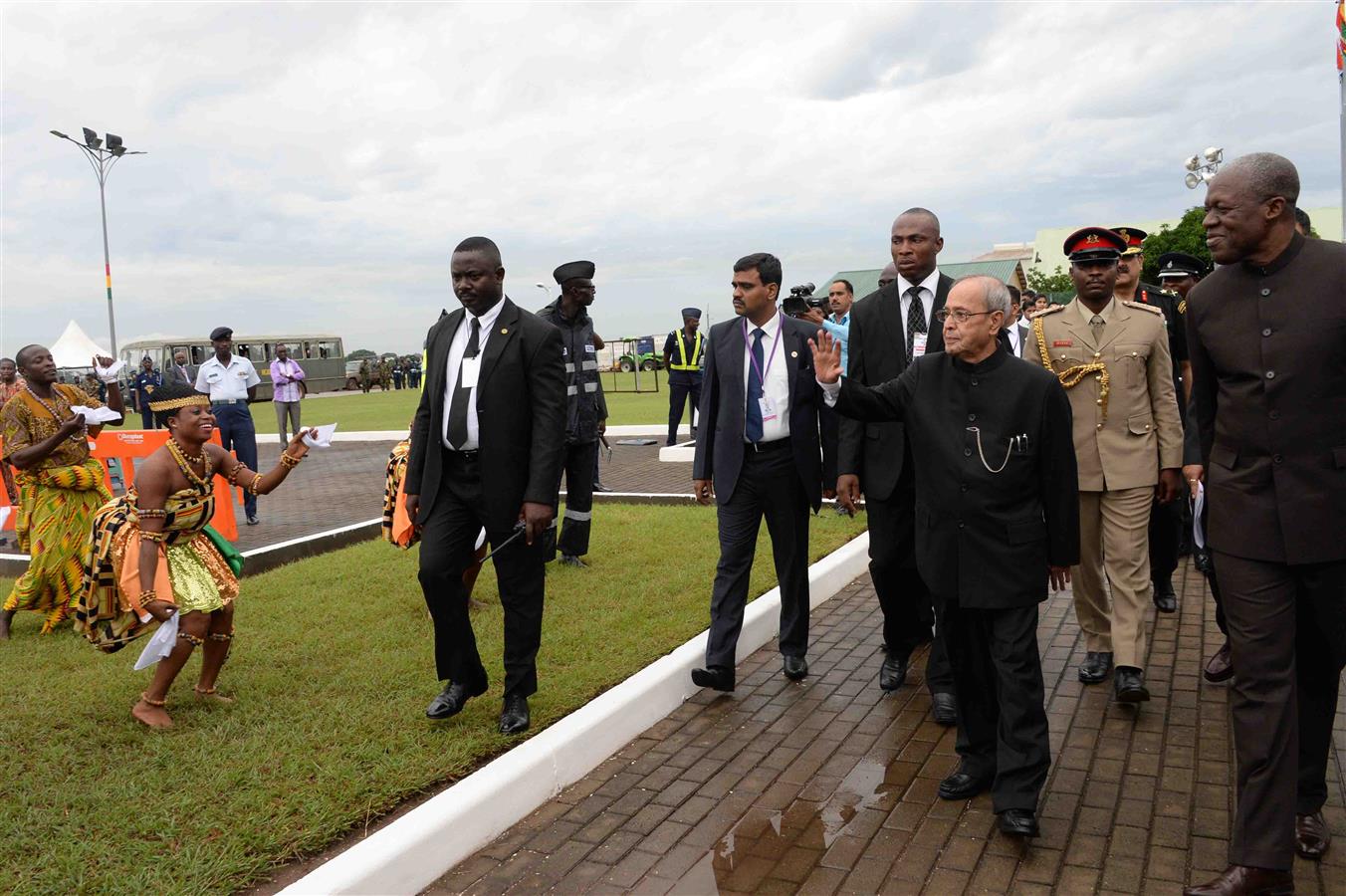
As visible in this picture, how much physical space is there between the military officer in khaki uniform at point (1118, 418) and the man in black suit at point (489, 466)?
2.54 metres

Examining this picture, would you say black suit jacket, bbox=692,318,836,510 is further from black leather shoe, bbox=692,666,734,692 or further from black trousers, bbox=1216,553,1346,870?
black trousers, bbox=1216,553,1346,870

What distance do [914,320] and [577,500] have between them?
11.7 ft

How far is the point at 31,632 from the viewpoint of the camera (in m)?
7.25

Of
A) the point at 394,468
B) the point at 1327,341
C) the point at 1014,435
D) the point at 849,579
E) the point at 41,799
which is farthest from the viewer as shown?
the point at 849,579

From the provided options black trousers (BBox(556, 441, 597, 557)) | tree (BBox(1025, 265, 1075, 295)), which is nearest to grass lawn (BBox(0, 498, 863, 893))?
black trousers (BBox(556, 441, 597, 557))

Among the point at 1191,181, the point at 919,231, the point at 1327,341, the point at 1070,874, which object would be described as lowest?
the point at 1070,874

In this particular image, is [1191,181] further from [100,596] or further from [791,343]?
[100,596]

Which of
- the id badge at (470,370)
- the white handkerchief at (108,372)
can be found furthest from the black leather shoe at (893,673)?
the white handkerchief at (108,372)

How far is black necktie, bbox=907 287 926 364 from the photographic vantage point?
5.36 m

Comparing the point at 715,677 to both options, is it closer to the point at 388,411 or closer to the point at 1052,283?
the point at 388,411

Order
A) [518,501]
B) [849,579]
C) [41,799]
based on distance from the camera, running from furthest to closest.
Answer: [849,579], [518,501], [41,799]

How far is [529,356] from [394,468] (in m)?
2.35

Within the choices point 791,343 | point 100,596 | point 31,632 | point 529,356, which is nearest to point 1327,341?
point 791,343

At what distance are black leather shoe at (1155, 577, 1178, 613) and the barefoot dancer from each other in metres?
5.22
